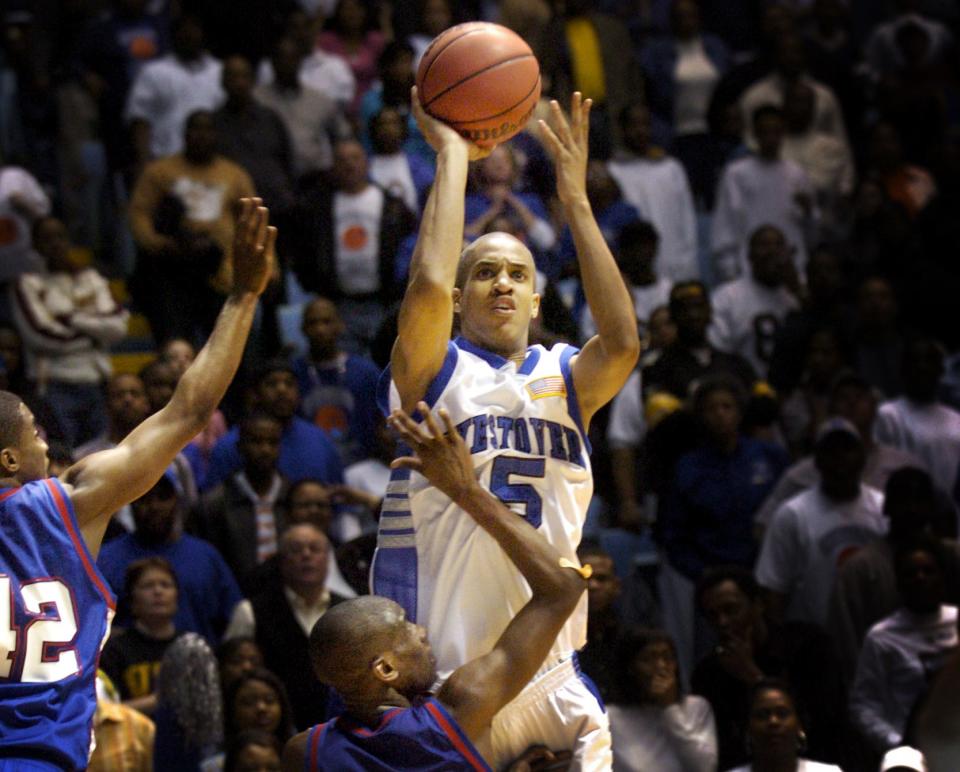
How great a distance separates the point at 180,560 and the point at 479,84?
3.89 meters

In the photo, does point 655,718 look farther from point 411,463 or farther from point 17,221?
point 17,221

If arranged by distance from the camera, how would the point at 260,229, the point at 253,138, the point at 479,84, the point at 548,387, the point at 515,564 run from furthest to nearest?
the point at 253,138, the point at 479,84, the point at 548,387, the point at 260,229, the point at 515,564

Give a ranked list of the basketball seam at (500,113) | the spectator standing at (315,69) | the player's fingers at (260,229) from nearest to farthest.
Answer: the player's fingers at (260,229) < the basketball seam at (500,113) < the spectator standing at (315,69)

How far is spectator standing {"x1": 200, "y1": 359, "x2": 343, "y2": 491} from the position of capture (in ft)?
31.6

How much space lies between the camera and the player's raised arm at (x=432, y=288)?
5250 mm

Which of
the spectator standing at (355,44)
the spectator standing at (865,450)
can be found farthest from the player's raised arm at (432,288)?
the spectator standing at (355,44)

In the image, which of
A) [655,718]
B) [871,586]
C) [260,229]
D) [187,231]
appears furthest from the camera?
[187,231]

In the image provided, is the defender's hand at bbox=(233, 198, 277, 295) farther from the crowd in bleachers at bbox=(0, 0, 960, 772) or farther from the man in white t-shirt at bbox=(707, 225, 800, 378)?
the man in white t-shirt at bbox=(707, 225, 800, 378)

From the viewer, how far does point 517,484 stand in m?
5.40

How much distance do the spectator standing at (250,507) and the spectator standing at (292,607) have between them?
1.93 feet

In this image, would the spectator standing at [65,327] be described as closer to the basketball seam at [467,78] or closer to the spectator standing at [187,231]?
the spectator standing at [187,231]

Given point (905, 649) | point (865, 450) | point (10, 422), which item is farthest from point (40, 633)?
point (865, 450)

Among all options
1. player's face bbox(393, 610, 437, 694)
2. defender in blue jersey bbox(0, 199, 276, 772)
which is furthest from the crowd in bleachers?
defender in blue jersey bbox(0, 199, 276, 772)

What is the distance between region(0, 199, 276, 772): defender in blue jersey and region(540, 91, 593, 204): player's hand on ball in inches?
39.4
